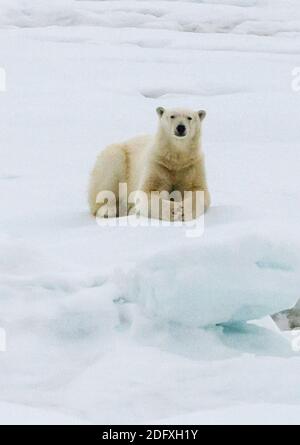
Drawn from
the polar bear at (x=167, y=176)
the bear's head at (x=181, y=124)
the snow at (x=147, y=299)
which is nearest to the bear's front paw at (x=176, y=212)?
the polar bear at (x=167, y=176)

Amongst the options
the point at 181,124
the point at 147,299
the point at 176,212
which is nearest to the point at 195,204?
the point at 176,212

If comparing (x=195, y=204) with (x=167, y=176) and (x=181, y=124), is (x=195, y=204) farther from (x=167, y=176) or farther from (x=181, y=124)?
(x=181, y=124)

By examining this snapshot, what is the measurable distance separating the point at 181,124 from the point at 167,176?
1.00ft

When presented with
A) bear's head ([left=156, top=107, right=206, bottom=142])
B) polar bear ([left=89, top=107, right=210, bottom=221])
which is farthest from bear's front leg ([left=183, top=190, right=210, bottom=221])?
bear's head ([left=156, top=107, right=206, bottom=142])

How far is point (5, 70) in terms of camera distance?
454 inches

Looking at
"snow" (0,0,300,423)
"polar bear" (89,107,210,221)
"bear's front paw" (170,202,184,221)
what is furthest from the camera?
"polar bear" (89,107,210,221)

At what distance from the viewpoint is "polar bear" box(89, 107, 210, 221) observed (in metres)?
4.52

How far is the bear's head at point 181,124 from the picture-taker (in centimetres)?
456

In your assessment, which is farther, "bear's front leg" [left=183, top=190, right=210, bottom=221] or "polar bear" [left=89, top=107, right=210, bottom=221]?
"polar bear" [left=89, top=107, right=210, bottom=221]

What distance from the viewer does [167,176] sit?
468 cm

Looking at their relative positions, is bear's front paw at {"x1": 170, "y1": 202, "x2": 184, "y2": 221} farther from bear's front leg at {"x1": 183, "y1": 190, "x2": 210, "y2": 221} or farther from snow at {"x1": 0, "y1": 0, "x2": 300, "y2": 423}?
snow at {"x1": 0, "y1": 0, "x2": 300, "y2": 423}

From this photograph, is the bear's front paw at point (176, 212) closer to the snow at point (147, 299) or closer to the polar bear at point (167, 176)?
the polar bear at point (167, 176)

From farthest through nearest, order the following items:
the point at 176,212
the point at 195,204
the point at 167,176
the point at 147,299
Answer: the point at 167,176 < the point at 195,204 < the point at 176,212 < the point at 147,299
